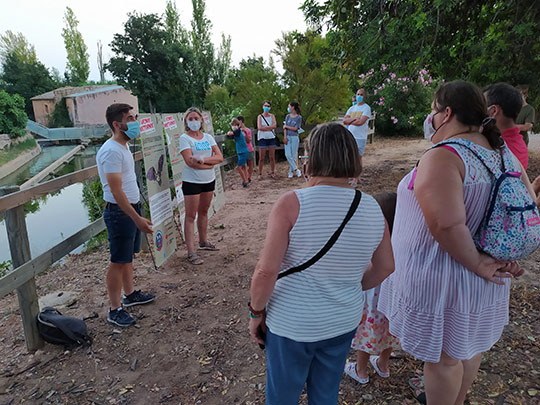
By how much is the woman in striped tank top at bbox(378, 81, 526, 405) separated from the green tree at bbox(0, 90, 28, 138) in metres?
39.1

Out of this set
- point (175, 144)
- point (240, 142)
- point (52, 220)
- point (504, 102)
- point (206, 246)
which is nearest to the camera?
point (504, 102)

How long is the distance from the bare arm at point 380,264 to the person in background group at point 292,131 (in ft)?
23.7

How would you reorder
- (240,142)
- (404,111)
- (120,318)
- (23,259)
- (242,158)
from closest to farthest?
(23,259) < (120,318) < (240,142) < (242,158) < (404,111)

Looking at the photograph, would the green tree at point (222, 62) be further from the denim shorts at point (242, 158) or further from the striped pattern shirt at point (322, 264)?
the striped pattern shirt at point (322, 264)

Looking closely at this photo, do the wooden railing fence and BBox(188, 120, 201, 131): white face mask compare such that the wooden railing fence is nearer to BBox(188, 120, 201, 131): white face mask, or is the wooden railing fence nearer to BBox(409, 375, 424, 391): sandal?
BBox(188, 120, 201, 131): white face mask

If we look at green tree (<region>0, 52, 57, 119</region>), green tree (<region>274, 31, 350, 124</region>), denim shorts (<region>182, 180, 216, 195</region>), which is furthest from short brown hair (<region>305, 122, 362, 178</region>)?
green tree (<region>0, 52, 57, 119</region>)

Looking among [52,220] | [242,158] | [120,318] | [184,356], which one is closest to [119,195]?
[120,318]

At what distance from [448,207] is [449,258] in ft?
0.90

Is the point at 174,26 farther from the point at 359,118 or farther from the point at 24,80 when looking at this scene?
the point at 359,118

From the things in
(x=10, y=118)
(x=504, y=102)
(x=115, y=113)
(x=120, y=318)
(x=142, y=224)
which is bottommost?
(x=120, y=318)

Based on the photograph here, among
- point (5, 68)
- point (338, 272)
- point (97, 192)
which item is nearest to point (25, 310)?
point (338, 272)

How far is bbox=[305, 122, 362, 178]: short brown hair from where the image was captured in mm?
1333

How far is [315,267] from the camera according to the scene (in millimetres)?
1335

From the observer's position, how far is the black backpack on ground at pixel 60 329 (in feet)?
9.12
